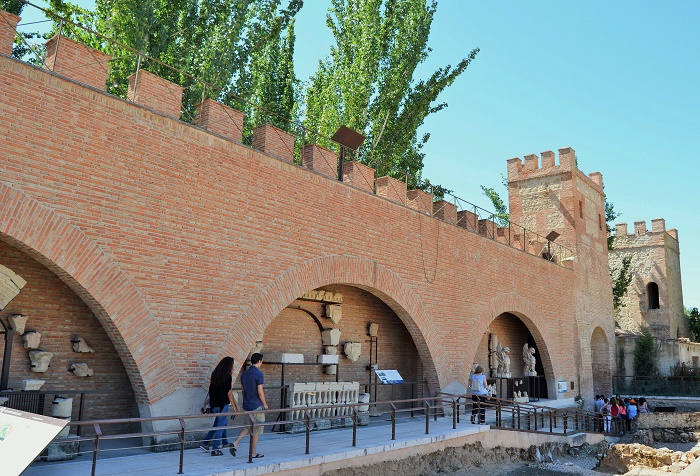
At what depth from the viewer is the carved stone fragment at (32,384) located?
659 centimetres

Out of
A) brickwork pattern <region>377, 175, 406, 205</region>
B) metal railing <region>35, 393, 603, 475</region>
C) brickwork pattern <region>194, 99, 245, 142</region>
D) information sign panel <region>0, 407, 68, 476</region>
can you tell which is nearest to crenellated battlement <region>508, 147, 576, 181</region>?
metal railing <region>35, 393, 603, 475</region>

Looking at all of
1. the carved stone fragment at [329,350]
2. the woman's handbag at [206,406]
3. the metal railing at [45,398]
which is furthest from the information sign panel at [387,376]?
the metal railing at [45,398]

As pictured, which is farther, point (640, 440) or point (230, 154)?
point (640, 440)

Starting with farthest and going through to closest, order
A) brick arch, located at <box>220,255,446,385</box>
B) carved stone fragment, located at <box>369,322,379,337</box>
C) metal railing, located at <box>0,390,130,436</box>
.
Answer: carved stone fragment, located at <box>369,322,379,337</box> → brick arch, located at <box>220,255,446,385</box> → metal railing, located at <box>0,390,130,436</box>

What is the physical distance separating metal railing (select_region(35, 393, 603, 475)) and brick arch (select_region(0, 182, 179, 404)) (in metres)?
0.63

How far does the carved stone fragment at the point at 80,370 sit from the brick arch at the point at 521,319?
818cm

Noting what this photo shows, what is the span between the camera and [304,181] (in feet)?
31.1

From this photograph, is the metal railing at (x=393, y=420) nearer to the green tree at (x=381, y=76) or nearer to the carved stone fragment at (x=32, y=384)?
the carved stone fragment at (x=32, y=384)

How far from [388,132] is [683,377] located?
17139 millimetres

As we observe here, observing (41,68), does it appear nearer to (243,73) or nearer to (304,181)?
(304,181)

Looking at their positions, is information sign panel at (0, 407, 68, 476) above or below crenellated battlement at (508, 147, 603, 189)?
below

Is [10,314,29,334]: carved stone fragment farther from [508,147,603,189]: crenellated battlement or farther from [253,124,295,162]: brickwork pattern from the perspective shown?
[508,147,603,189]: crenellated battlement

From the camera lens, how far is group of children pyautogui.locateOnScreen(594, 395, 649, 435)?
674 inches

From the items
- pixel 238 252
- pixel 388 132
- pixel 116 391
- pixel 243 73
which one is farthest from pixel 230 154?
pixel 388 132
